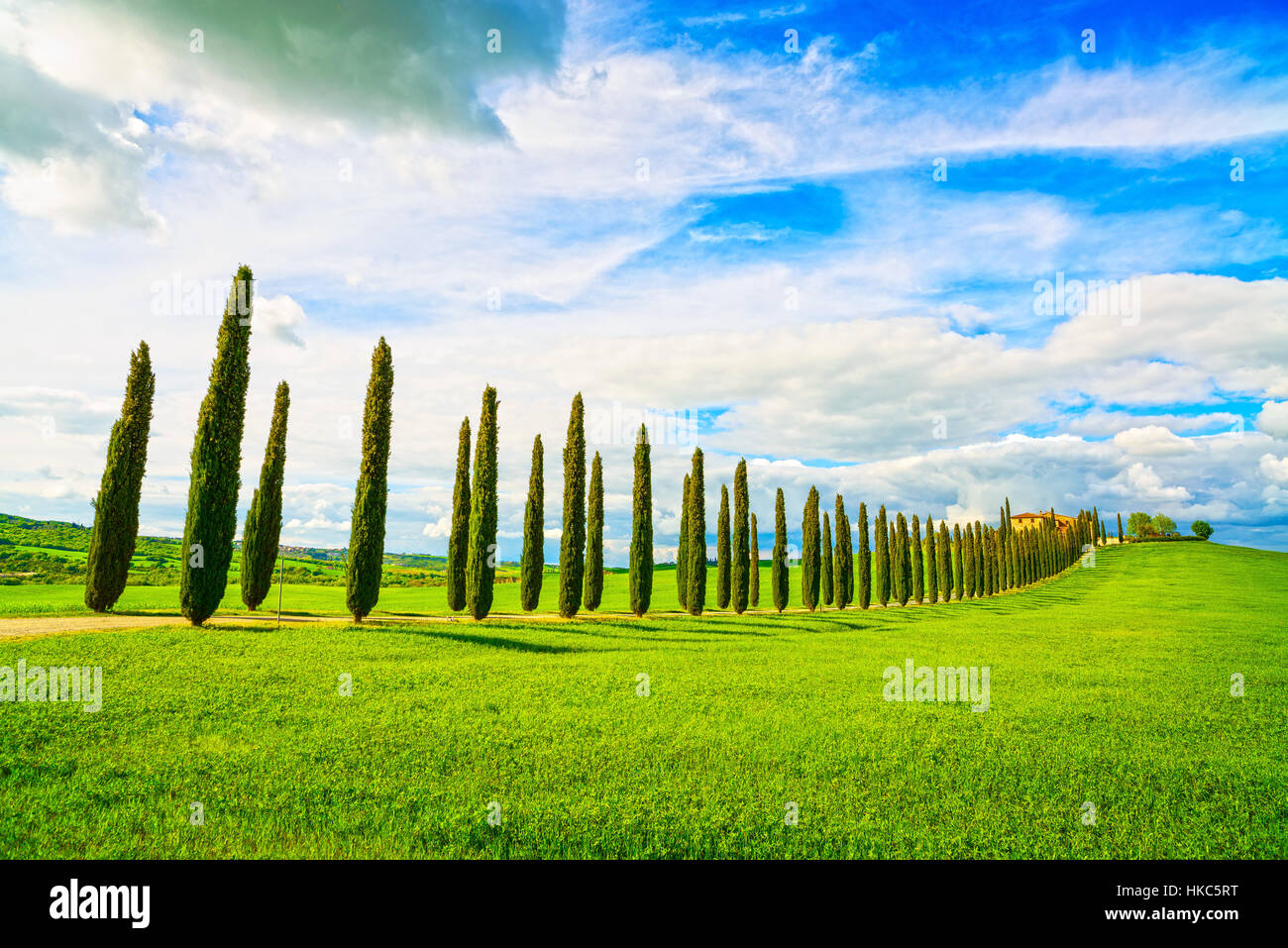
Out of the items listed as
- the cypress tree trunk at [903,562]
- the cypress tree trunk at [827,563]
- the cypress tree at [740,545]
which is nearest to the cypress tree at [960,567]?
the cypress tree trunk at [903,562]

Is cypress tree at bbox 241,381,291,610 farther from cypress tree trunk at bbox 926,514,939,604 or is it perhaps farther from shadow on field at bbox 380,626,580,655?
cypress tree trunk at bbox 926,514,939,604

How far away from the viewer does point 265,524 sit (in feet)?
98.8

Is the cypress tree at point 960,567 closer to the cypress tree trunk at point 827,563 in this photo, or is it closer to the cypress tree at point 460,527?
the cypress tree trunk at point 827,563

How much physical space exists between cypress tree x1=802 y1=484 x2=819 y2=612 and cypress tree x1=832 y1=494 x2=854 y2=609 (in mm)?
2860

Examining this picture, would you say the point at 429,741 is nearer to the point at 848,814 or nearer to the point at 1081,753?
the point at 848,814

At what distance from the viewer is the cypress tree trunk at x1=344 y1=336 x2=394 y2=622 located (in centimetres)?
2439

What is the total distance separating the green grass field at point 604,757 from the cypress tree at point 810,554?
92.4ft

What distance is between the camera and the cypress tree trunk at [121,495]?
22.7 m

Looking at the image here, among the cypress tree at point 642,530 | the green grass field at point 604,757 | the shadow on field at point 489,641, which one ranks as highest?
the cypress tree at point 642,530

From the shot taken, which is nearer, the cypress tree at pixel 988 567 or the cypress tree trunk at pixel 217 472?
the cypress tree trunk at pixel 217 472
